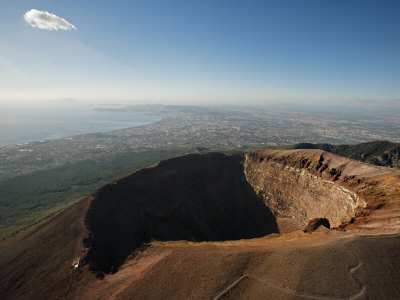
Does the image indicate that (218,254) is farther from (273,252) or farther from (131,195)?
(131,195)

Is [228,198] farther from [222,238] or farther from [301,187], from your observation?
[301,187]

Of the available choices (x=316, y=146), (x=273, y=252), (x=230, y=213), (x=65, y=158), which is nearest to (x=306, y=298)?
(x=273, y=252)

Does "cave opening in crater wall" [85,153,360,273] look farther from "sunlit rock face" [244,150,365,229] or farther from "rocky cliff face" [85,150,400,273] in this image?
"sunlit rock face" [244,150,365,229]

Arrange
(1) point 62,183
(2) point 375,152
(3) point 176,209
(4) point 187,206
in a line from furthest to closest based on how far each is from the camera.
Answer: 1. (1) point 62,183
2. (2) point 375,152
3. (4) point 187,206
4. (3) point 176,209

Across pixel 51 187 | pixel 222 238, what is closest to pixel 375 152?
pixel 222 238

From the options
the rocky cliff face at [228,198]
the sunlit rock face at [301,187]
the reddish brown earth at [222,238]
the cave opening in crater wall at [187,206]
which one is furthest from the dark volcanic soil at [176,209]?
the sunlit rock face at [301,187]

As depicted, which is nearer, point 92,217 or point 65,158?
point 92,217
